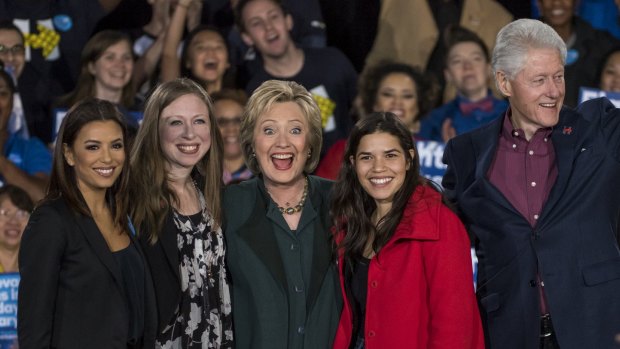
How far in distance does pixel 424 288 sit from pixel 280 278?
1.49ft

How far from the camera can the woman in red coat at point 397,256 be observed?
3.08m

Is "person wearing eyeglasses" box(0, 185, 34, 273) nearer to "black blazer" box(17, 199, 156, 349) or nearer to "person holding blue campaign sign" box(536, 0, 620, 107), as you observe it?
"black blazer" box(17, 199, 156, 349)

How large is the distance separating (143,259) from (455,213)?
959mm

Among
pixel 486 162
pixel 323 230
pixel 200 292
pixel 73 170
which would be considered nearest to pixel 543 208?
pixel 486 162

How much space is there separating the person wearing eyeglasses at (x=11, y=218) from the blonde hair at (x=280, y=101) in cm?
277

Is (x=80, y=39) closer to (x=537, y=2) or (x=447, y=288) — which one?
(x=537, y=2)

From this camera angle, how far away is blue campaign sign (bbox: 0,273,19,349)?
18.7 feet

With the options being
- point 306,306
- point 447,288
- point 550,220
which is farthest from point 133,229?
point 550,220

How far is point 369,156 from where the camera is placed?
127 inches

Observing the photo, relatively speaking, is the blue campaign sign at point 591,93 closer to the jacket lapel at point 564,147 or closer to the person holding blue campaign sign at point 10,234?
the jacket lapel at point 564,147

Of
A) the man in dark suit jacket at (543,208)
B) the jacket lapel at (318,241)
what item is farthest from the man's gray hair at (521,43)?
the jacket lapel at (318,241)

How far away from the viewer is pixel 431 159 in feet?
18.6

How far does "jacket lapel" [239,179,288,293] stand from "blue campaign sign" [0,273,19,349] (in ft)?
9.24

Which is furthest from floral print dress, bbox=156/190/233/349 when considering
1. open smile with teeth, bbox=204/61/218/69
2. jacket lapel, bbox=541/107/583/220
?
open smile with teeth, bbox=204/61/218/69
